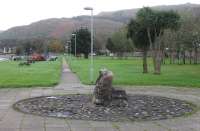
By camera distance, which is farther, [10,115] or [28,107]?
[28,107]

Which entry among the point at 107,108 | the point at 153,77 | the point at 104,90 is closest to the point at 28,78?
the point at 153,77

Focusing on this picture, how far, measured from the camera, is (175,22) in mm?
37625

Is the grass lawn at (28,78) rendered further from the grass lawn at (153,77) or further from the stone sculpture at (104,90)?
the stone sculpture at (104,90)

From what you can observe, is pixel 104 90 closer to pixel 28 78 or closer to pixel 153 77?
pixel 28 78

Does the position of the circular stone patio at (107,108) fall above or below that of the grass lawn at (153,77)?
above

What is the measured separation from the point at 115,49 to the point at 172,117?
4071 inches

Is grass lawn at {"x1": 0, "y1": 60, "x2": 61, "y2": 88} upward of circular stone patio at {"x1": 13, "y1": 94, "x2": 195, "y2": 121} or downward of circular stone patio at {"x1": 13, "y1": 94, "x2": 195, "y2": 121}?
downward

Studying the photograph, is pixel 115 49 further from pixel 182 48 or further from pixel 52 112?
pixel 52 112

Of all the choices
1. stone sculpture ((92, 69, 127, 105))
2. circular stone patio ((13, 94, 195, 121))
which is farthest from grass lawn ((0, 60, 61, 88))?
stone sculpture ((92, 69, 127, 105))

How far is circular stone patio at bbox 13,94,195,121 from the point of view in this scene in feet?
44.5

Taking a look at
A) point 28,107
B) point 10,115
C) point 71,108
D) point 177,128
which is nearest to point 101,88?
point 71,108

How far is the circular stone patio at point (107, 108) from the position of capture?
13.6 m

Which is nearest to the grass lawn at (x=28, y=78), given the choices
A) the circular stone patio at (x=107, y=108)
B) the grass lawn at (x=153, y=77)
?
the grass lawn at (x=153, y=77)

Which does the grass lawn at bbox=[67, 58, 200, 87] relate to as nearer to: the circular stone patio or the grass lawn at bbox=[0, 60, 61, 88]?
the grass lawn at bbox=[0, 60, 61, 88]
